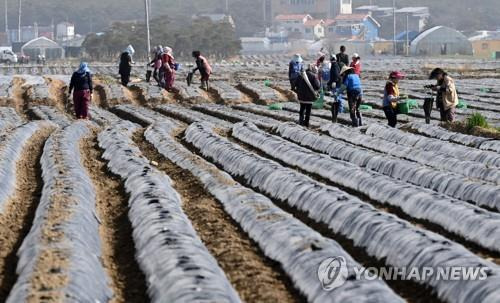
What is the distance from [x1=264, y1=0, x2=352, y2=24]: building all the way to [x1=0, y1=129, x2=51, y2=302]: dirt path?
115044mm

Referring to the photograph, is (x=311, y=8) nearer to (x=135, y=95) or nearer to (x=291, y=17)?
(x=291, y=17)

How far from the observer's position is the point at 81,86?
19578 mm

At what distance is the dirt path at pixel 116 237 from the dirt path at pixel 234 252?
619 mm

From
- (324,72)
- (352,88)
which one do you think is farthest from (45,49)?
(352,88)

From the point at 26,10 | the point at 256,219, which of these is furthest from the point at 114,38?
the point at 256,219

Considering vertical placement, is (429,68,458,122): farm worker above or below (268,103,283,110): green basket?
above

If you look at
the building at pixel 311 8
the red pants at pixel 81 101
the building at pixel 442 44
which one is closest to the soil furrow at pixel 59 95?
the red pants at pixel 81 101

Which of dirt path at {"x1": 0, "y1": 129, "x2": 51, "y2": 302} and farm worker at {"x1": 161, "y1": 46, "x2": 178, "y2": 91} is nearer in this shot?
dirt path at {"x1": 0, "y1": 129, "x2": 51, "y2": 302}

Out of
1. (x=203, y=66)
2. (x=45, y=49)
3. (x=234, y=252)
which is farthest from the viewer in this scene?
(x=45, y=49)

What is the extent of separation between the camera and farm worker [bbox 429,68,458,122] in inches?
623

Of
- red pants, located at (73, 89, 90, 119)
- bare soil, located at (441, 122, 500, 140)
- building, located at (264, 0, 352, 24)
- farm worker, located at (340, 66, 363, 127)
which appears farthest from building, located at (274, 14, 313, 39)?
bare soil, located at (441, 122, 500, 140)

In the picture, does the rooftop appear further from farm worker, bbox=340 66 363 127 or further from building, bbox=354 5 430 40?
farm worker, bbox=340 66 363 127

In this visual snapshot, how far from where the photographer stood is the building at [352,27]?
109938 millimetres

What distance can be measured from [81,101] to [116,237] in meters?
11.6
